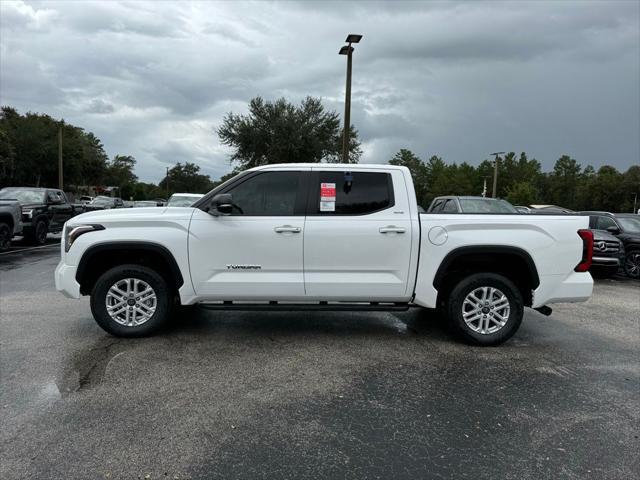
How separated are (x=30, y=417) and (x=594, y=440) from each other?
3990 mm

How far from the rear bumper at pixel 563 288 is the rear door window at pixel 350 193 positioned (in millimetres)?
1856

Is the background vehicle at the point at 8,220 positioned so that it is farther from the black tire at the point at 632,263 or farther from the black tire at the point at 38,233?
the black tire at the point at 632,263

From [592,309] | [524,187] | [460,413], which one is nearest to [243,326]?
[460,413]

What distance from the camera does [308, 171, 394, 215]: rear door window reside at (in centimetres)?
526

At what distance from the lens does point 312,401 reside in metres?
3.90

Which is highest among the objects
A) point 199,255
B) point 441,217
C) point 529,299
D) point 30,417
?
point 441,217

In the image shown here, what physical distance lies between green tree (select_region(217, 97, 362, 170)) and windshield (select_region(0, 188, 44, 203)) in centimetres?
1758

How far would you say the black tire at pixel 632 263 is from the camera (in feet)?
39.8

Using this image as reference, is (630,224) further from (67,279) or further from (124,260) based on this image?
(67,279)

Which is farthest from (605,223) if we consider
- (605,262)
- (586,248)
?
(586,248)

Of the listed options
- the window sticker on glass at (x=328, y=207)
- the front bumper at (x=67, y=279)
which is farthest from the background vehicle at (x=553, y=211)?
the front bumper at (x=67, y=279)

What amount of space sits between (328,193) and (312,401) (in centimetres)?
226

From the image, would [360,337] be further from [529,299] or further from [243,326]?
[529,299]

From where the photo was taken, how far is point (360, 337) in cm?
566
